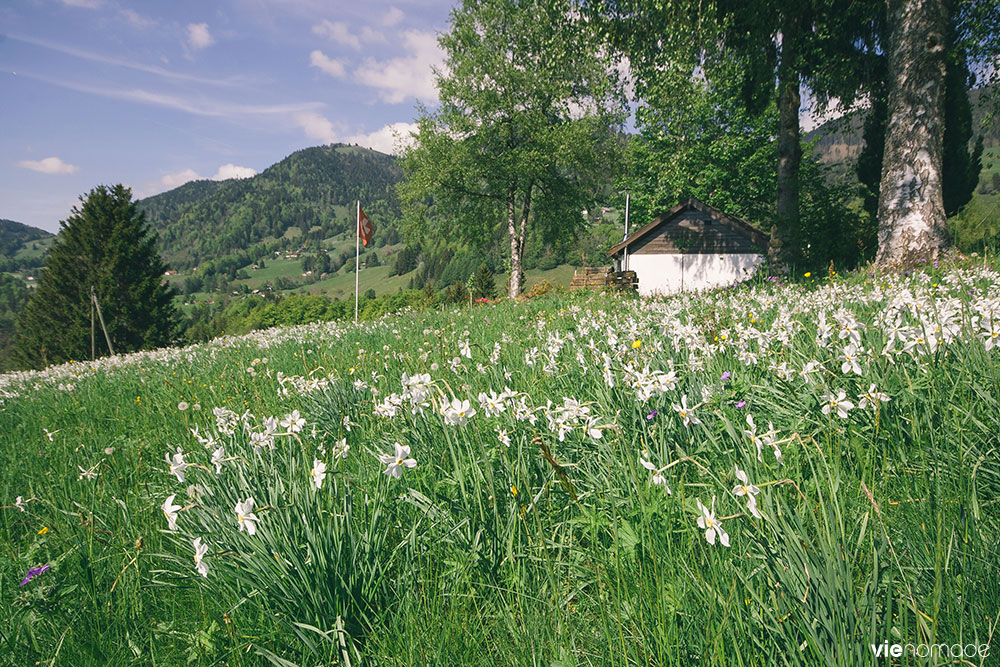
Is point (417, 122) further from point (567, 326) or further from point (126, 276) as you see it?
point (126, 276)

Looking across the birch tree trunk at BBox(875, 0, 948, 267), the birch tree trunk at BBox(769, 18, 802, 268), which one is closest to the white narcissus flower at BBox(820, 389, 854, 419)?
the birch tree trunk at BBox(875, 0, 948, 267)

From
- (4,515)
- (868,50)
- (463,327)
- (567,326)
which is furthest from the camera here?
(868,50)

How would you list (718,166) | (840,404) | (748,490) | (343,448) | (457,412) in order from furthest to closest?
(718,166), (343,448), (457,412), (840,404), (748,490)

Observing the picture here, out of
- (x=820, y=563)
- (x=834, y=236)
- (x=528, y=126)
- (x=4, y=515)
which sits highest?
(x=528, y=126)

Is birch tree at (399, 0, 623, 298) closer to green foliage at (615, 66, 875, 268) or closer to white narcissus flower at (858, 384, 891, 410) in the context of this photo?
green foliage at (615, 66, 875, 268)

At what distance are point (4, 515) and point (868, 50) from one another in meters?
18.4

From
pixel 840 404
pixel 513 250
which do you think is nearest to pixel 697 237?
pixel 513 250

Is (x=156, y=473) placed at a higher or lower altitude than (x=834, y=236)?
lower

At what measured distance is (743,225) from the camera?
3119 centimetres

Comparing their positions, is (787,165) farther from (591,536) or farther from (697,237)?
(697,237)

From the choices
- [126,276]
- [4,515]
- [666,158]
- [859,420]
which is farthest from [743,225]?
[126,276]

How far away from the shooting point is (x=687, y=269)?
33062 mm

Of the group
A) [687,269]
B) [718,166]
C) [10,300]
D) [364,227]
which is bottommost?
[687,269]

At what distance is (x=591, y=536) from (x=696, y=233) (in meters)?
34.3
